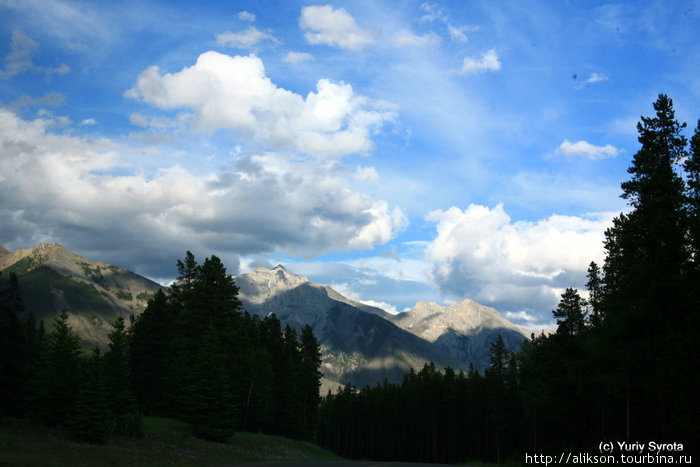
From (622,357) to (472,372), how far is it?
55.5 metres

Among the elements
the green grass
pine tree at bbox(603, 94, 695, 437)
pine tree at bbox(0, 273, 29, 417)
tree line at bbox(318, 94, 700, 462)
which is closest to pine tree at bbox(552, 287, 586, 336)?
tree line at bbox(318, 94, 700, 462)

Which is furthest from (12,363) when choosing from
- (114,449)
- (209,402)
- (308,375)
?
(308,375)

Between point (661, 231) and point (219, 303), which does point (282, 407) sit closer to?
point (219, 303)

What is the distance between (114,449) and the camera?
27656mm

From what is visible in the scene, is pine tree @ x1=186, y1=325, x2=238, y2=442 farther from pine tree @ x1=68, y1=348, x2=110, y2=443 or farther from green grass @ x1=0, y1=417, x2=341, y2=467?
pine tree @ x1=68, y1=348, x2=110, y2=443

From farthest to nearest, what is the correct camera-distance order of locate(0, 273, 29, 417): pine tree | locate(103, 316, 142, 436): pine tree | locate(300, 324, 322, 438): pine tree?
locate(300, 324, 322, 438): pine tree → locate(0, 273, 29, 417): pine tree → locate(103, 316, 142, 436): pine tree

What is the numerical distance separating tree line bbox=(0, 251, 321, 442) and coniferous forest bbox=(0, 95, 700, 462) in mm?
125

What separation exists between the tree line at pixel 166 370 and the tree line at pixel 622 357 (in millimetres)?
27101

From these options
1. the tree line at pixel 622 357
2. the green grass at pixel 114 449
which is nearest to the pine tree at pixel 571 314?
the tree line at pixel 622 357

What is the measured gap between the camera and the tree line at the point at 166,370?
3256cm

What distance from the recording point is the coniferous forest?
26.2 m

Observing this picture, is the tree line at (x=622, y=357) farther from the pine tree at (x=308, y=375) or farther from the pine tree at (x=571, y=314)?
the pine tree at (x=308, y=375)

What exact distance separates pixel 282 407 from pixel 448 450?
28.8m

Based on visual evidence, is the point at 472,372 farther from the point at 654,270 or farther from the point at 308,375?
the point at 654,270
